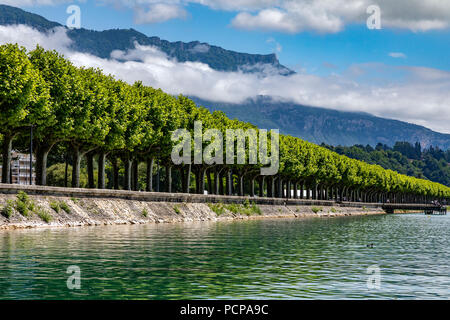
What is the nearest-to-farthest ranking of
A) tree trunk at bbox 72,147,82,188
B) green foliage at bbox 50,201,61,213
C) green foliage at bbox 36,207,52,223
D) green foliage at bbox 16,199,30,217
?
green foliage at bbox 16,199,30,217, green foliage at bbox 36,207,52,223, green foliage at bbox 50,201,61,213, tree trunk at bbox 72,147,82,188

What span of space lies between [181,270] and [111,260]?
4.33 m

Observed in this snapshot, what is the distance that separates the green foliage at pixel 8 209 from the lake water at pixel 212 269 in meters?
7.59

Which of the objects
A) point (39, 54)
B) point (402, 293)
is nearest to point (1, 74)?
point (39, 54)

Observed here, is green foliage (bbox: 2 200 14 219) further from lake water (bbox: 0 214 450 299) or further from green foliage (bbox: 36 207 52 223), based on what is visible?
lake water (bbox: 0 214 450 299)

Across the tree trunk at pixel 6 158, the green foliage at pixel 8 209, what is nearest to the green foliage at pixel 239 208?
the tree trunk at pixel 6 158

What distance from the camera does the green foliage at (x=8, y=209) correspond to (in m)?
48.4

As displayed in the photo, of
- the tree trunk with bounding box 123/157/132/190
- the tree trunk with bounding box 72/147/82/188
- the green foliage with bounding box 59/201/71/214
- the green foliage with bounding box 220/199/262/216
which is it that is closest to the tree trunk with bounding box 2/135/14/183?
the green foliage with bounding box 59/201/71/214

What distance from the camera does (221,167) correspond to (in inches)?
4173

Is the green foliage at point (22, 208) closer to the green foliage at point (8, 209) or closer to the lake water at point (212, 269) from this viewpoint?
the green foliage at point (8, 209)

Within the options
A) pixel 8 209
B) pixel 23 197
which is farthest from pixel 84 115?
pixel 8 209

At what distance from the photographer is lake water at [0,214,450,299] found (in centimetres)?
2031

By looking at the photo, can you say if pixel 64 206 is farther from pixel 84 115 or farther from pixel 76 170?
pixel 76 170

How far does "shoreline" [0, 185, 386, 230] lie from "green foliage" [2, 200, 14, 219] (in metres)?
0.11

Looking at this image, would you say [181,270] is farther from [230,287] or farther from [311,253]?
[311,253]
